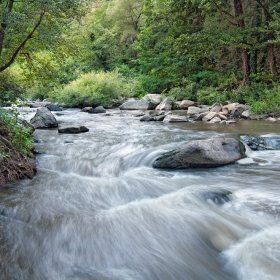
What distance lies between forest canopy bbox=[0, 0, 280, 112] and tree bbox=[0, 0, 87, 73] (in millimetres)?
27

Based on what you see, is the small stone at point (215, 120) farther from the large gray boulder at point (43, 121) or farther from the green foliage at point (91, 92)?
the green foliage at point (91, 92)

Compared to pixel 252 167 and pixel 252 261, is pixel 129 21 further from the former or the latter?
pixel 252 261

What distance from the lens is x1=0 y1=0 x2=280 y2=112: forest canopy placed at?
8.45 meters

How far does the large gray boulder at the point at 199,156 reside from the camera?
6.41 metres

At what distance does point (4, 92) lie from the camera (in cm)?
798

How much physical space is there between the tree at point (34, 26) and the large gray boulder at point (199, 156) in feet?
15.4

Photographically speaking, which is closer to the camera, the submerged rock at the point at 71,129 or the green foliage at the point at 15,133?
the green foliage at the point at 15,133

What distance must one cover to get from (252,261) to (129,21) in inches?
1554

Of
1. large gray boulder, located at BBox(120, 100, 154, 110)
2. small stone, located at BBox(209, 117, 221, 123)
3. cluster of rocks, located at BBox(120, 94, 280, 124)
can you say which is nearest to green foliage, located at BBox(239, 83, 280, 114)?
cluster of rocks, located at BBox(120, 94, 280, 124)

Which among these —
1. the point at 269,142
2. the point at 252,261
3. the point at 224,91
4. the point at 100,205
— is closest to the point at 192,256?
the point at 252,261

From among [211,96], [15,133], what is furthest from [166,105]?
[15,133]

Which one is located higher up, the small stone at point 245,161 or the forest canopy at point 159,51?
the forest canopy at point 159,51

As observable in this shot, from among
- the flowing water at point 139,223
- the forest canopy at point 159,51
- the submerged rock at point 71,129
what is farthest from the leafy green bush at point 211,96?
the flowing water at point 139,223

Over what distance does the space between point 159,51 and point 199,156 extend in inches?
855
